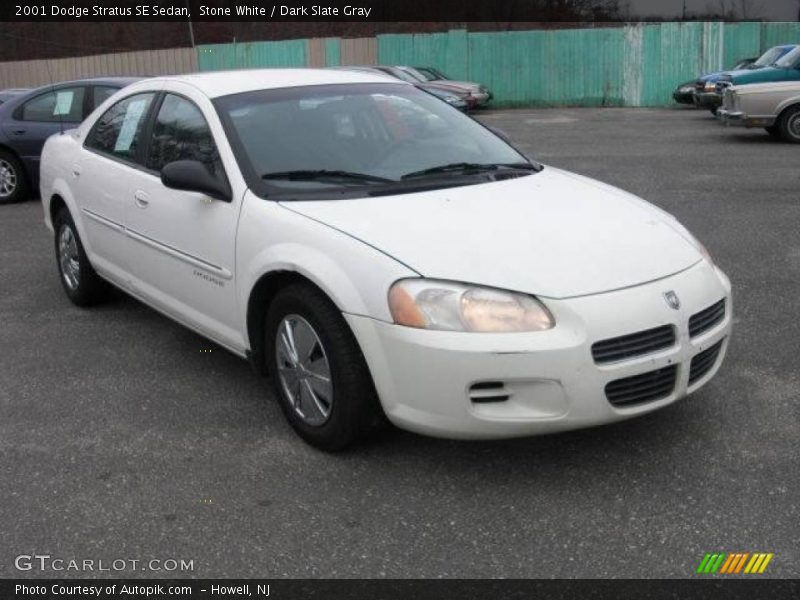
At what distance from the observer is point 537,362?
10.3 feet

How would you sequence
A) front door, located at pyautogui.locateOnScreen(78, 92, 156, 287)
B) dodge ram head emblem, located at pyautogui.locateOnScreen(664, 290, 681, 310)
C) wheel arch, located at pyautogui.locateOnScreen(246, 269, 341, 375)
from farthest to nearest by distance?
front door, located at pyautogui.locateOnScreen(78, 92, 156, 287) < wheel arch, located at pyautogui.locateOnScreen(246, 269, 341, 375) < dodge ram head emblem, located at pyautogui.locateOnScreen(664, 290, 681, 310)

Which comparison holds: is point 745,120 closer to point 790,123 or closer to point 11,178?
point 790,123

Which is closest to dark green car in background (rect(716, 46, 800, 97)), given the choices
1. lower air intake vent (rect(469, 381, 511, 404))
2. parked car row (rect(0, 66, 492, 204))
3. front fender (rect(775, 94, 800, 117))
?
front fender (rect(775, 94, 800, 117))

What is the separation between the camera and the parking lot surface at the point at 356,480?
3.02 m

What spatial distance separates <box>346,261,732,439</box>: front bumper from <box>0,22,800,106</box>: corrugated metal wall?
25.0 metres

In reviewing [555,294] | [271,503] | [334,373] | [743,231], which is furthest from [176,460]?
[743,231]

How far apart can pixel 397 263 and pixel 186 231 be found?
1.44 m

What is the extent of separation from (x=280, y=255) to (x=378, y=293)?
22.9 inches

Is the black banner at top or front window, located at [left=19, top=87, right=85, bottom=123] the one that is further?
the black banner at top

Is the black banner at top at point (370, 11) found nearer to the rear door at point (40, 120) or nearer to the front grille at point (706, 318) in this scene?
the rear door at point (40, 120)

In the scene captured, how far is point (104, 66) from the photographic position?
1204 inches

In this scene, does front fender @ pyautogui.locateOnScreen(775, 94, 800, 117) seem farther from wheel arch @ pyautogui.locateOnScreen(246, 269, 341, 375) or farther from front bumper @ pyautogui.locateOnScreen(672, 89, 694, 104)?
wheel arch @ pyautogui.locateOnScreen(246, 269, 341, 375)

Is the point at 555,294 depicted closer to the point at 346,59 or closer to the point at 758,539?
the point at 758,539

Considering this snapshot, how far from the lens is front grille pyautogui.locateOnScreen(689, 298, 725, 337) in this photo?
3.47 m
